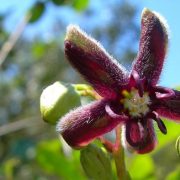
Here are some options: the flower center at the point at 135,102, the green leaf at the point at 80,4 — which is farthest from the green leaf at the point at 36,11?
the flower center at the point at 135,102

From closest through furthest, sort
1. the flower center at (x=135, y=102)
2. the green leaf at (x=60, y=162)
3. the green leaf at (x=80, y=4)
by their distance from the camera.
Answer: the flower center at (x=135, y=102), the green leaf at (x=60, y=162), the green leaf at (x=80, y=4)

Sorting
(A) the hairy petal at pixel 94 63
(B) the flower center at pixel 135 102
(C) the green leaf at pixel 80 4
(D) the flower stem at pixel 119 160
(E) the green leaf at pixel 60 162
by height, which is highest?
(A) the hairy petal at pixel 94 63

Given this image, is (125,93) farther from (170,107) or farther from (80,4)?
(80,4)

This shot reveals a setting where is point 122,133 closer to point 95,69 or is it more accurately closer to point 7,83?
point 95,69

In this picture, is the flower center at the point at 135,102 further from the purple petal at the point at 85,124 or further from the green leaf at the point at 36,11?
the green leaf at the point at 36,11

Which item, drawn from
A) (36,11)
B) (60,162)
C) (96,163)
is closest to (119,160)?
(96,163)

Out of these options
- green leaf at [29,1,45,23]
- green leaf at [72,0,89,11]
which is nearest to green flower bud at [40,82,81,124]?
green leaf at [29,1,45,23]
